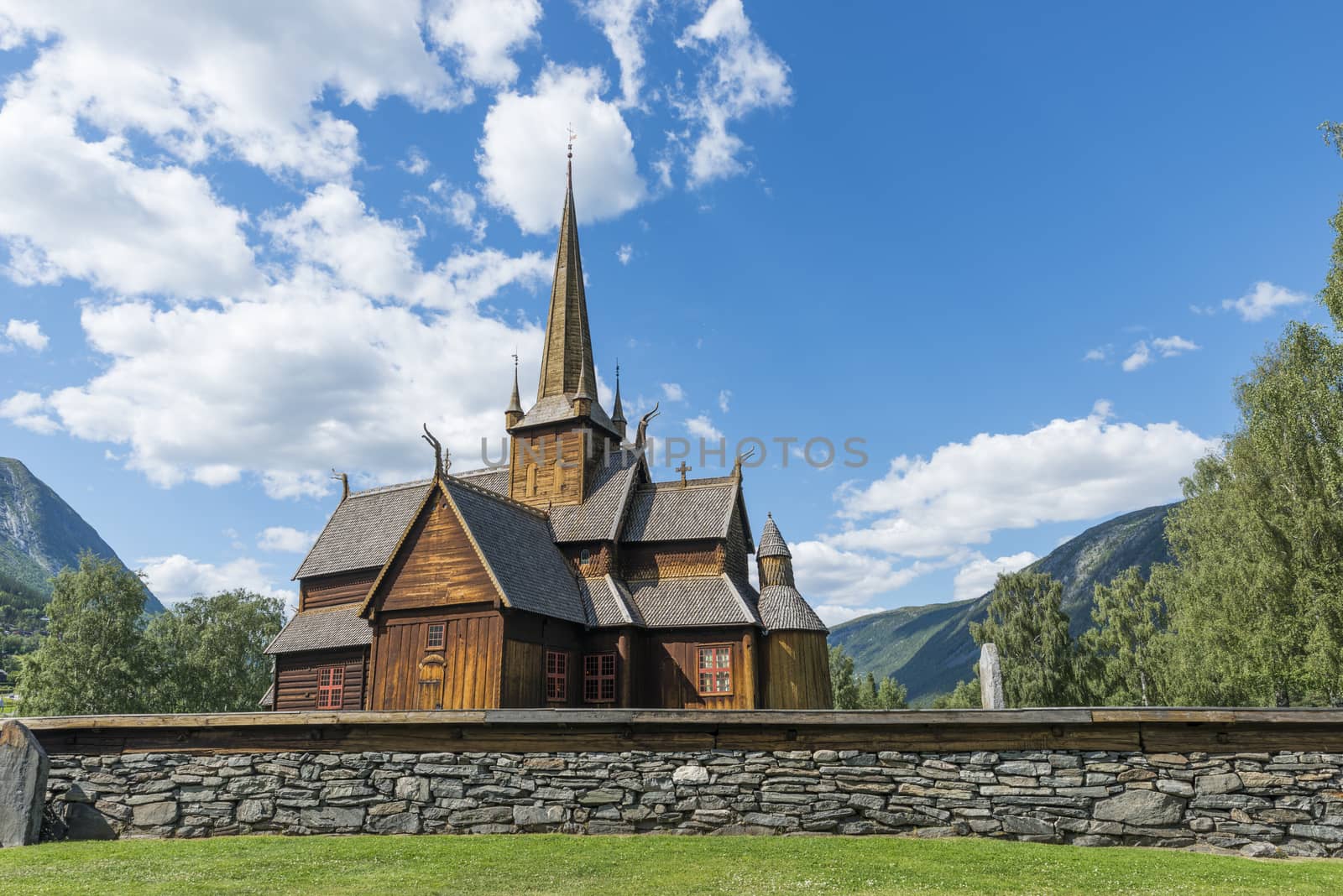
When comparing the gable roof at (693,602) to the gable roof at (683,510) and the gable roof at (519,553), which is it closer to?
the gable roof at (683,510)

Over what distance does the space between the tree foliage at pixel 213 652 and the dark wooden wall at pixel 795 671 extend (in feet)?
136

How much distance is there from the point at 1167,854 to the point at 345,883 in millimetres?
10977

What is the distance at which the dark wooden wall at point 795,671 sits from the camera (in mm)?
27141

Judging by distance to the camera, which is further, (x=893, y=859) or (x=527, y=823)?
(x=527, y=823)

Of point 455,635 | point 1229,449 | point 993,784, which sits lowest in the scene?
point 993,784

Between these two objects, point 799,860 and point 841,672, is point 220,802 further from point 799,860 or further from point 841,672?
point 841,672

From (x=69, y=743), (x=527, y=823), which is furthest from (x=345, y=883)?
(x=69, y=743)

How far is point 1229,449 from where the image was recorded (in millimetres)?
32125

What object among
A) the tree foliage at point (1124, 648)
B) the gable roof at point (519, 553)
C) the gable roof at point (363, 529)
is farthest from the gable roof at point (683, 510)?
the tree foliage at point (1124, 648)

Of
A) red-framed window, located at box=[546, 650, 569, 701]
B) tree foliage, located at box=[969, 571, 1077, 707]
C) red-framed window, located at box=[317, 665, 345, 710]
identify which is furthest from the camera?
tree foliage, located at box=[969, 571, 1077, 707]

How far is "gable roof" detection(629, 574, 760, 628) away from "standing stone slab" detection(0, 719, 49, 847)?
17.6 metres

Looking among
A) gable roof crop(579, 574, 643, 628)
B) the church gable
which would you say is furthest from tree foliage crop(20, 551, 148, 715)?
gable roof crop(579, 574, 643, 628)

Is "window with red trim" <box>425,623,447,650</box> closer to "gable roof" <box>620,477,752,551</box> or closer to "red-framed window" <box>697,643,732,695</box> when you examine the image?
"gable roof" <box>620,477,752,551</box>

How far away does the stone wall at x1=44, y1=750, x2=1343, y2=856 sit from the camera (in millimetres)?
11547
